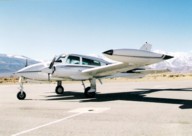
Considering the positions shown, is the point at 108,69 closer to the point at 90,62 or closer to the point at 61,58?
the point at 90,62

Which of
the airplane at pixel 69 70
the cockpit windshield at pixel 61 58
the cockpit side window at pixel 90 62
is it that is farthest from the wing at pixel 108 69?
the cockpit windshield at pixel 61 58

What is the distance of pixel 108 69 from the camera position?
17.9 metres

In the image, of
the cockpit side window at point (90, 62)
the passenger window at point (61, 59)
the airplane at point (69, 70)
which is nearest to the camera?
the airplane at point (69, 70)

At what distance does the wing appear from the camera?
1707cm

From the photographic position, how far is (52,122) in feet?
32.7

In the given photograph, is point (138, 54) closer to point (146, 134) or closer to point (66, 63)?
point (66, 63)

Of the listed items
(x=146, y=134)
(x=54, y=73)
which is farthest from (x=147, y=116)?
(x=54, y=73)

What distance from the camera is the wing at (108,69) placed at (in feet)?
56.0

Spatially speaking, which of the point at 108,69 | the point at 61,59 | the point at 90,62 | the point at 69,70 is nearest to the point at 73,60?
the point at 61,59

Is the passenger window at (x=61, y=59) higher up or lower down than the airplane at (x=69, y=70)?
higher up

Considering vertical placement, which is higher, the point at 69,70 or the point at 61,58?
the point at 61,58

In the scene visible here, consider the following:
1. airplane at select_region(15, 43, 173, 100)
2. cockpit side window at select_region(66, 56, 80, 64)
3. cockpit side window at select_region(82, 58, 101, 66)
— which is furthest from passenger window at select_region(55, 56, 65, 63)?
cockpit side window at select_region(82, 58, 101, 66)

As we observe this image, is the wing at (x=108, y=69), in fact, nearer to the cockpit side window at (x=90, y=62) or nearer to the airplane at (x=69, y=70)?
the airplane at (x=69, y=70)

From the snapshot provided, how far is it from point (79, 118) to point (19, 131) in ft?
8.75
